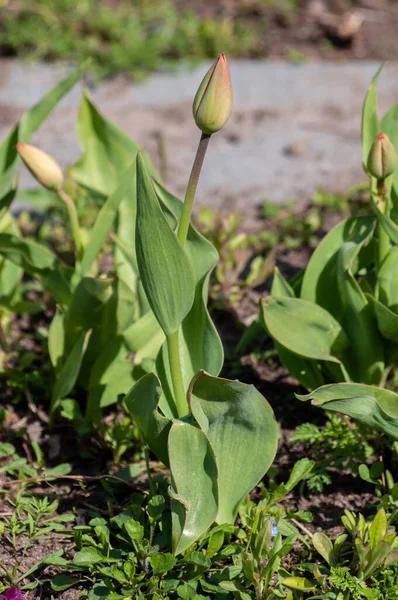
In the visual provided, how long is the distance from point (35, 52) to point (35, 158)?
112 inches

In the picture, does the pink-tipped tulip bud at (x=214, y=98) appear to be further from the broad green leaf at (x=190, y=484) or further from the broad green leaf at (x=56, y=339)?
the broad green leaf at (x=56, y=339)

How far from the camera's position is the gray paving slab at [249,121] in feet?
11.5

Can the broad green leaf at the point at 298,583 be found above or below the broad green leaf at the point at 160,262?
below

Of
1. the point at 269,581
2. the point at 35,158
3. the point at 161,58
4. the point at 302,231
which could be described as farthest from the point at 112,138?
the point at 161,58

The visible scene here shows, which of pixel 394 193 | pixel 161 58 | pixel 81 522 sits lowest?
pixel 81 522

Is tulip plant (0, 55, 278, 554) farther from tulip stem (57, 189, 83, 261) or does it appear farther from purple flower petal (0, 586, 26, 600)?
purple flower petal (0, 586, 26, 600)

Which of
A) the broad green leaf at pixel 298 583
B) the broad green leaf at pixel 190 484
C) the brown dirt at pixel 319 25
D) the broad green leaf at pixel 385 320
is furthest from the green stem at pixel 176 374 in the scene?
the brown dirt at pixel 319 25

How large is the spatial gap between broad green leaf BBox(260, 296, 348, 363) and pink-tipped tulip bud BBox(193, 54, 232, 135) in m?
0.52

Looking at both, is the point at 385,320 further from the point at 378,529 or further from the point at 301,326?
the point at 378,529

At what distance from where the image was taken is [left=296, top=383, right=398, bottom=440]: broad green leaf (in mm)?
1521

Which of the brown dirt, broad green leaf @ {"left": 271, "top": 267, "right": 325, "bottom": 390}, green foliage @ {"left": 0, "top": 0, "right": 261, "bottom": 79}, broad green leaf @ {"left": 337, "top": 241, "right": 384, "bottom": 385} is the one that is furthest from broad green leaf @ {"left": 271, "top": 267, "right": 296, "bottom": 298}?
the brown dirt

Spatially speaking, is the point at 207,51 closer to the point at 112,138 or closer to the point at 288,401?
the point at 112,138

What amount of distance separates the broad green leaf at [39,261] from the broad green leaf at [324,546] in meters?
0.85

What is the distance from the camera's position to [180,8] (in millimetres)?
4926
